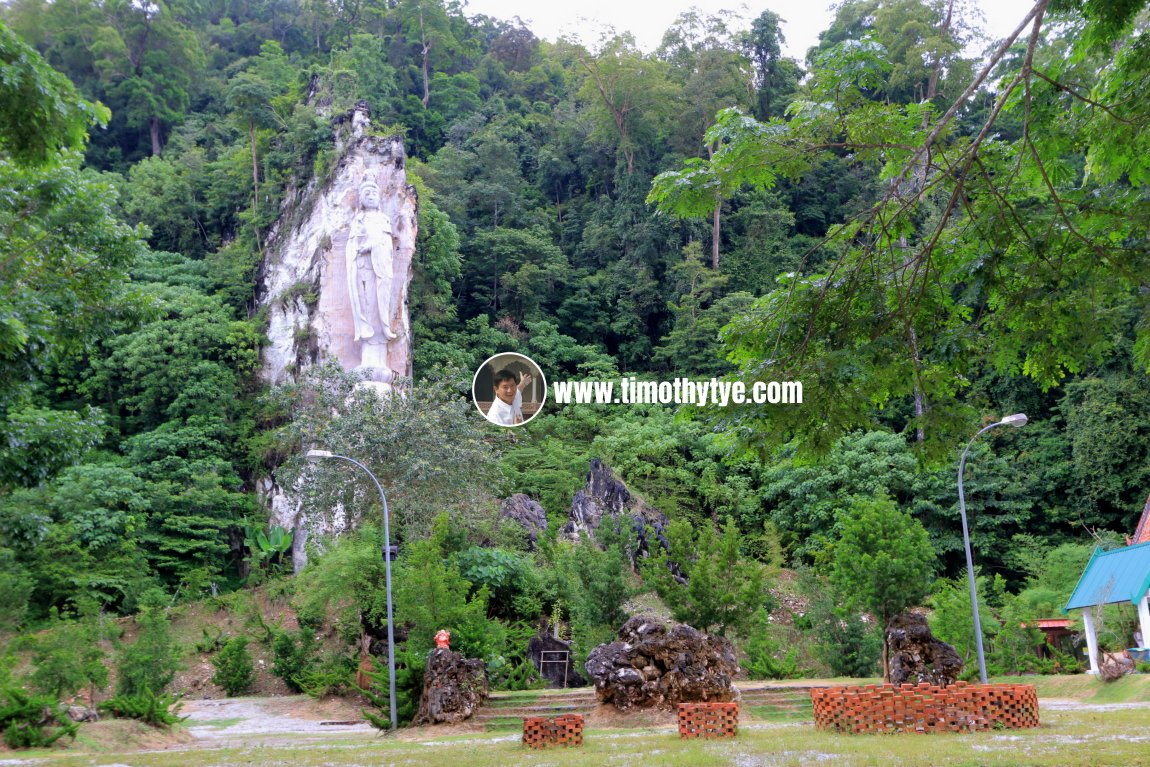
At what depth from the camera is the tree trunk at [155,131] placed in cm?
4409

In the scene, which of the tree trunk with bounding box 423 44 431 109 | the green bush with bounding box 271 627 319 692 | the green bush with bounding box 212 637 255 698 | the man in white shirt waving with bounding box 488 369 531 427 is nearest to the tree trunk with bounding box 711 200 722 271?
the man in white shirt waving with bounding box 488 369 531 427

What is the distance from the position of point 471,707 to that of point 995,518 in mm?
20836

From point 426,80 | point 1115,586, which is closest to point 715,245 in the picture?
point 426,80

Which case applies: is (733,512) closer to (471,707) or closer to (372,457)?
(372,457)

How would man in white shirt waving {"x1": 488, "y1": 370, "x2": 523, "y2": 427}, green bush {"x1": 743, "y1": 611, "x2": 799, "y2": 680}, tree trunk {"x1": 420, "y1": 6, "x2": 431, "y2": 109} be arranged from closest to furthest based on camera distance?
green bush {"x1": 743, "y1": 611, "x2": 799, "y2": 680} < man in white shirt waving {"x1": 488, "y1": 370, "x2": 523, "y2": 427} < tree trunk {"x1": 420, "y1": 6, "x2": 431, "y2": 109}

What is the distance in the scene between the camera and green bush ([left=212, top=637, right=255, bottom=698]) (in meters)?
21.9

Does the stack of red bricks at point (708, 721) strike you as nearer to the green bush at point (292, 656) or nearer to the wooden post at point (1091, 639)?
the wooden post at point (1091, 639)

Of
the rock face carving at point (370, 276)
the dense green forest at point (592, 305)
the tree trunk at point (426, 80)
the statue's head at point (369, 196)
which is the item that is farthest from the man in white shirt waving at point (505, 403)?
the tree trunk at point (426, 80)

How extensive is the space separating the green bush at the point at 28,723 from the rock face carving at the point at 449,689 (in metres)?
5.12

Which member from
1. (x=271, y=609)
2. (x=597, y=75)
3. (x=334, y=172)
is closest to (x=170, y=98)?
(x=334, y=172)

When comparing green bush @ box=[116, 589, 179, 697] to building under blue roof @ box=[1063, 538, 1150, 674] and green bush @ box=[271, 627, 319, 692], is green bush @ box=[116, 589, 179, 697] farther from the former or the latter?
building under blue roof @ box=[1063, 538, 1150, 674]

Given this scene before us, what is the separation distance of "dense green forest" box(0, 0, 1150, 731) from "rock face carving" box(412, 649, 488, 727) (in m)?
0.67

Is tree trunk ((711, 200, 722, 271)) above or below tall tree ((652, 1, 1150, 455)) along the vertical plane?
above

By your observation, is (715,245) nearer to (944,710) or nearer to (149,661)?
(149,661)
